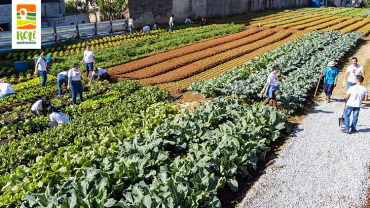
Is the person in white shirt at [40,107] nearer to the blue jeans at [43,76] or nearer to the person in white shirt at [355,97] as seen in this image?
the blue jeans at [43,76]

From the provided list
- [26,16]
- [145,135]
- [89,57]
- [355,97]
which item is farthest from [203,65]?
[145,135]

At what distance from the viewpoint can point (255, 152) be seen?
834cm

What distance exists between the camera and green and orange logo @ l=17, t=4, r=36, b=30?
1844 centimetres

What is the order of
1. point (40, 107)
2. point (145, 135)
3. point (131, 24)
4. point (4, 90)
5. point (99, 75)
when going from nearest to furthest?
point (145, 135)
point (40, 107)
point (4, 90)
point (99, 75)
point (131, 24)

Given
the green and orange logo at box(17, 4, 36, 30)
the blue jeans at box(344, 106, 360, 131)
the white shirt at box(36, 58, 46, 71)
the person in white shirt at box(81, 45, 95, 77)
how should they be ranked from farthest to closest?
the green and orange logo at box(17, 4, 36, 30) → the person in white shirt at box(81, 45, 95, 77) → the white shirt at box(36, 58, 46, 71) → the blue jeans at box(344, 106, 360, 131)

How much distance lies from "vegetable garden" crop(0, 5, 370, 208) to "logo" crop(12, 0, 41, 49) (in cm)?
251

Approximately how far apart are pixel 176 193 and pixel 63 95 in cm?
914

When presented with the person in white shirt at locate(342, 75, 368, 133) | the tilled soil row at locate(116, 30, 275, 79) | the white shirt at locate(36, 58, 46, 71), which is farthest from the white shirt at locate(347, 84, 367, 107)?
the white shirt at locate(36, 58, 46, 71)

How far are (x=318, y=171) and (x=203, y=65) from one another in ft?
37.8

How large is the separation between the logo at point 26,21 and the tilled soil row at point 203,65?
7530mm

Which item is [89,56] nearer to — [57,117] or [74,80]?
[74,80]

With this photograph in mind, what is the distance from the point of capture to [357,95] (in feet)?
31.2

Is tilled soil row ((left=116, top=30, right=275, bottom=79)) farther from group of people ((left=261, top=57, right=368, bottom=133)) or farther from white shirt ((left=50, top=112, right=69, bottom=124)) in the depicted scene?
group of people ((left=261, top=57, right=368, bottom=133))

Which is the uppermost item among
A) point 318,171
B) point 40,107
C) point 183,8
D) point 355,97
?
point 183,8
